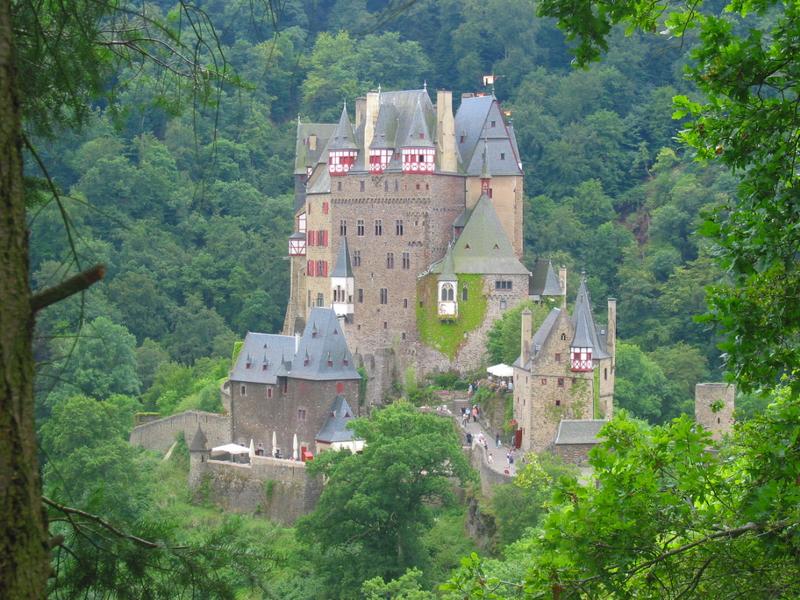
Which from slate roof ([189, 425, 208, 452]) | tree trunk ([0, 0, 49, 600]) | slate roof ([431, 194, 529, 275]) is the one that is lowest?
slate roof ([189, 425, 208, 452])

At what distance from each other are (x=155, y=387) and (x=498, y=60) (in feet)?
98.3

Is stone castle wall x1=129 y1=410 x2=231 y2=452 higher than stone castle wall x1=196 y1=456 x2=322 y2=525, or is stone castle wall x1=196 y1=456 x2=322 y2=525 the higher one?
stone castle wall x1=129 y1=410 x2=231 y2=452

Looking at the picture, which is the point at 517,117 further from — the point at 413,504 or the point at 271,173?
the point at 413,504

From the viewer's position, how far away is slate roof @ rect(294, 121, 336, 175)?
5706 cm

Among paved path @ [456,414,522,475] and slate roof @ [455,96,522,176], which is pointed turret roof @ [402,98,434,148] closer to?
slate roof @ [455,96,522,176]


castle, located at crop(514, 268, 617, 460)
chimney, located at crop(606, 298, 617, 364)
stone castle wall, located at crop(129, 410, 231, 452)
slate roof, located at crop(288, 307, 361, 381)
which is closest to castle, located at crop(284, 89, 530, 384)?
slate roof, located at crop(288, 307, 361, 381)

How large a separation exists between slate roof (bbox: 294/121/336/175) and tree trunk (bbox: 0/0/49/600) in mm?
50194

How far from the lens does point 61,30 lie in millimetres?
8156

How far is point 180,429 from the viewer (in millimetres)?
50562

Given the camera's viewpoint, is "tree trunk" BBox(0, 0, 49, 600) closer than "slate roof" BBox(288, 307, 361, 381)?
Yes

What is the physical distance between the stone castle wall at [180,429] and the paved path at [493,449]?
7.62 m

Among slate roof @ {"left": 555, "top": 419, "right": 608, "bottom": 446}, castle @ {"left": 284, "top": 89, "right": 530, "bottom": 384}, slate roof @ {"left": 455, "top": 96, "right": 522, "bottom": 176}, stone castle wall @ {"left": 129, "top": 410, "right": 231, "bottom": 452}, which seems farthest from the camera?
slate roof @ {"left": 455, "top": 96, "right": 522, "bottom": 176}

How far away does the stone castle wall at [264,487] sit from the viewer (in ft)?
147

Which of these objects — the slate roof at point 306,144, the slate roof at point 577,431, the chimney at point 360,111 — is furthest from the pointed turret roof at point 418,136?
the slate roof at point 577,431
